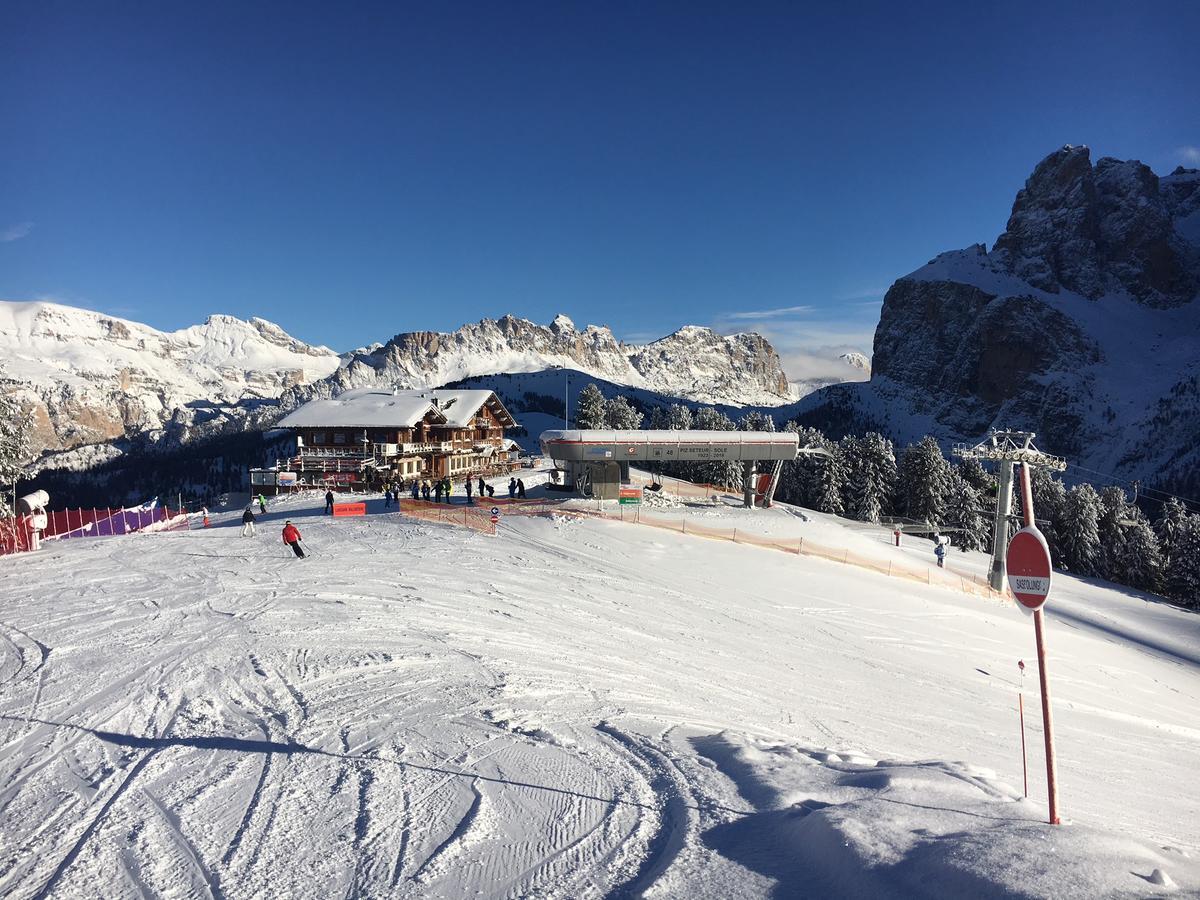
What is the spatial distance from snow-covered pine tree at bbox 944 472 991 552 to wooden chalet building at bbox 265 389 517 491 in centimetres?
4212

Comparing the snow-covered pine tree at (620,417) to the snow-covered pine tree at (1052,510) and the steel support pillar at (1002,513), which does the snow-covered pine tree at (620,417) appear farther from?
the steel support pillar at (1002,513)

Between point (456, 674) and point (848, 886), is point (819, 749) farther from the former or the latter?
point (456, 674)

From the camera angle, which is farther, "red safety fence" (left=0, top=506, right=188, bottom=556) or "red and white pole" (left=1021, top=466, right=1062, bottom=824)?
"red safety fence" (left=0, top=506, right=188, bottom=556)

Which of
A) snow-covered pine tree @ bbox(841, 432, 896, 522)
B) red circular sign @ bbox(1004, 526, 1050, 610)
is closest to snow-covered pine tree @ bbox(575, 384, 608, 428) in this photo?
snow-covered pine tree @ bbox(841, 432, 896, 522)

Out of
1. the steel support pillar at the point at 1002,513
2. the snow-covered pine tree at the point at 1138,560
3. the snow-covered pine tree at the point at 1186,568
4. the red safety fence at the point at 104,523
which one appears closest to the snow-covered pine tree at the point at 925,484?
the snow-covered pine tree at the point at 1138,560

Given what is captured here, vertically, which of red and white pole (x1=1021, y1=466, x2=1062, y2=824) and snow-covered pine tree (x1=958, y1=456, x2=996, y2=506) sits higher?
red and white pole (x1=1021, y1=466, x2=1062, y2=824)

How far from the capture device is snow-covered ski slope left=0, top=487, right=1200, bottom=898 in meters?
5.21

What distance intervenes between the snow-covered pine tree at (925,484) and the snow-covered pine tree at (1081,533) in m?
10.1

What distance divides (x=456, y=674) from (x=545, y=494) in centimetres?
2988

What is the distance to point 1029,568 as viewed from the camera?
21.6 feet

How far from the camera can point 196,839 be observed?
5.94m

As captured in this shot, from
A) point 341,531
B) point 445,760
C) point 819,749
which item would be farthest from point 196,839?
point 341,531

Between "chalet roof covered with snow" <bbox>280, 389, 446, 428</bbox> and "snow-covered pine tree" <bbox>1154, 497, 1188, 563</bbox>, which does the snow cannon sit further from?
"snow-covered pine tree" <bbox>1154, 497, 1188, 563</bbox>

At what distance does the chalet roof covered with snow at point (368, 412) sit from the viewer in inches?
1957
